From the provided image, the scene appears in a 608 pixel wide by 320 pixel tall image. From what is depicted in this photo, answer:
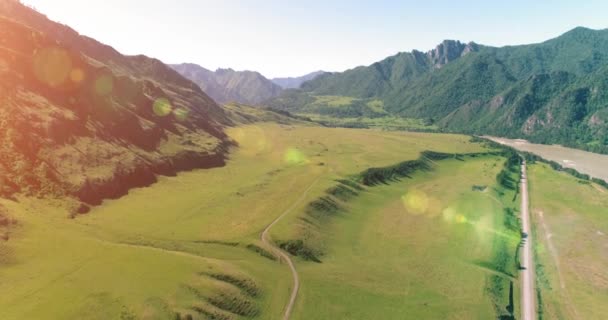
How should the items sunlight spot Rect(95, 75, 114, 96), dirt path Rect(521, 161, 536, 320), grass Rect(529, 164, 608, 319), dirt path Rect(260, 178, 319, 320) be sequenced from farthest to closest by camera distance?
sunlight spot Rect(95, 75, 114, 96) → grass Rect(529, 164, 608, 319) → dirt path Rect(521, 161, 536, 320) → dirt path Rect(260, 178, 319, 320)

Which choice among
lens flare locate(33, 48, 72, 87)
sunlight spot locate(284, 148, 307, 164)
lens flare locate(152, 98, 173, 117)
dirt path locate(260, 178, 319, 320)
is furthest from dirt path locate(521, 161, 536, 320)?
lens flare locate(152, 98, 173, 117)

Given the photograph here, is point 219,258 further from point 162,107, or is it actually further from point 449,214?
point 162,107

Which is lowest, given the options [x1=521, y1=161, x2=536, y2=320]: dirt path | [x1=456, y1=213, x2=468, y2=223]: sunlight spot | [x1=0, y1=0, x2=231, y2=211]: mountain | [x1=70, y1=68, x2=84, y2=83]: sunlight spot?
[x1=521, y1=161, x2=536, y2=320]: dirt path

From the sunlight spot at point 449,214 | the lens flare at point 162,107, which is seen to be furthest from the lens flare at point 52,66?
the sunlight spot at point 449,214

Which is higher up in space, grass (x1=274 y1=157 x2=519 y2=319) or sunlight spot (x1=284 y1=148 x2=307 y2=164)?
sunlight spot (x1=284 y1=148 x2=307 y2=164)

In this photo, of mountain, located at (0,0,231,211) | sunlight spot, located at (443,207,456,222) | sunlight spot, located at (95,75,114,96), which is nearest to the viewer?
mountain, located at (0,0,231,211)

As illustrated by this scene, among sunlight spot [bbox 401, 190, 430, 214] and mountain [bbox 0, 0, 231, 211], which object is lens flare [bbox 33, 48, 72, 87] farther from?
sunlight spot [bbox 401, 190, 430, 214]

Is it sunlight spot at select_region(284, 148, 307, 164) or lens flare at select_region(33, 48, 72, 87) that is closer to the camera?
lens flare at select_region(33, 48, 72, 87)
